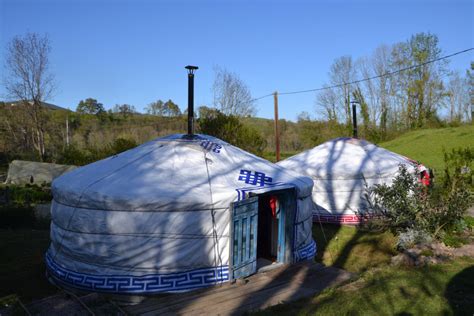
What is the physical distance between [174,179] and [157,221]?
65 centimetres

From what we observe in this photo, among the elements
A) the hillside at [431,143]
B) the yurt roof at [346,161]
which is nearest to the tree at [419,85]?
the hillside at [431,143]

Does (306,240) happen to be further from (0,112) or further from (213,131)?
(0,112)

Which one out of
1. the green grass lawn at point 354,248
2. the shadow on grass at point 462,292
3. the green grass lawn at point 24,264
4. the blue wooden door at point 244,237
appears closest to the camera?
the shadow on grass at point 462,292

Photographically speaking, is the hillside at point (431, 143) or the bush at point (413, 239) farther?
the hillside at point (431, 143)

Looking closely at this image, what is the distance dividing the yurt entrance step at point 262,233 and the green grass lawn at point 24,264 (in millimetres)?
2552

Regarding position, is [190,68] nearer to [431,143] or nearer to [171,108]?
[431,143]

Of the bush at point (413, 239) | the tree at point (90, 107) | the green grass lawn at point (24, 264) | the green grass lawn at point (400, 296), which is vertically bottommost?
the green grass lawn at point (24, 264)

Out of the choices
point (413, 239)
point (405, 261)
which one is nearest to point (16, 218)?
point (405, 261)

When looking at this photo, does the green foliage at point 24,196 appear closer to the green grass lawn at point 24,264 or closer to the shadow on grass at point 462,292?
the green grass lawn at point 24,264

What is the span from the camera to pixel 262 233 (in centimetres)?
707

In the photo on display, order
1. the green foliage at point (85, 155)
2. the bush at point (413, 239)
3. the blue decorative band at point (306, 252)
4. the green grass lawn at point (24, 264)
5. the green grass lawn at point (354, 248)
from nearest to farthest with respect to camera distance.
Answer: the green grass lawn at point (24, 264) < the blue decorative band at point (306, 252) < the bush at point (413, 239) < the green grass lawn at point (354, 248) < the green foliage at point (85, 155)

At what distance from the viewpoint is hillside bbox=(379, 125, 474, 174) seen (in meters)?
19.8

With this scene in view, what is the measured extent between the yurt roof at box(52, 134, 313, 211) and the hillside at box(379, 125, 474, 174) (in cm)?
1421

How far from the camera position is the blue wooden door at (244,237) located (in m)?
5.39
